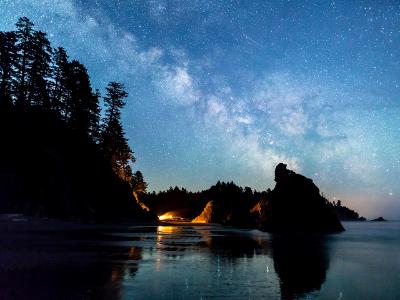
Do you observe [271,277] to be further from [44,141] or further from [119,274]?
[44,141]

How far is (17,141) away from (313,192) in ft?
153

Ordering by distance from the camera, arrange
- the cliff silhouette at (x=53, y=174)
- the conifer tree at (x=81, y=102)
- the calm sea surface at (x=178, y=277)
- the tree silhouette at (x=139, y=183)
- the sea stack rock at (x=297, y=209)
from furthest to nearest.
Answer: the tree silhouette at (x=139, y=183), the conifer tree at (x=81, y=102), the sea stack rock at (x=297, y=209), the cliff silhouette at (x=53, y=174), the calm sea surface at (x=178, y=277)

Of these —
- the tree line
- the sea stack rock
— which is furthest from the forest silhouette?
the sea stack rock

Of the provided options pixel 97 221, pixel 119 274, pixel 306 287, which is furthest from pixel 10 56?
pixel 306 287

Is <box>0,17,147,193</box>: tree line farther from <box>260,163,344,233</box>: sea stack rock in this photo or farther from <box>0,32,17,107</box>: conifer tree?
<box>260,163,344,233</box>: sea stack rock

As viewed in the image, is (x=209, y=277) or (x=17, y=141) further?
(x=17, y=141)

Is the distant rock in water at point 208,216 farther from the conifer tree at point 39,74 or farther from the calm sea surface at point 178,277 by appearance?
the calm sea surface at point 178,277

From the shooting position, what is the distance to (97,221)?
5950 centimetres

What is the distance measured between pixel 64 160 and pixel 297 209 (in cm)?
3829

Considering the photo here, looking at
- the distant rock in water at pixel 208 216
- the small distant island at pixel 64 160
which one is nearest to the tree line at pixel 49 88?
the small distant island at pixel 64 160

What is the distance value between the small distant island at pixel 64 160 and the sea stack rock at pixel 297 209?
0.51 feet

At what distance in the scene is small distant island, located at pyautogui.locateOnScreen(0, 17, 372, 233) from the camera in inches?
2008

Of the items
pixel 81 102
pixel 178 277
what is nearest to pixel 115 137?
pixel 81 102

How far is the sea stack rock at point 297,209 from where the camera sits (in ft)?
197
